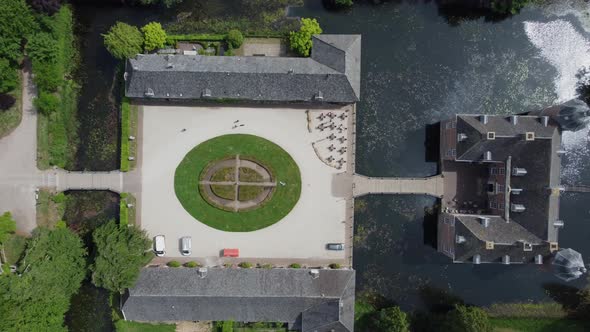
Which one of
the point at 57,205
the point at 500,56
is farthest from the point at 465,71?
the point at 57,205

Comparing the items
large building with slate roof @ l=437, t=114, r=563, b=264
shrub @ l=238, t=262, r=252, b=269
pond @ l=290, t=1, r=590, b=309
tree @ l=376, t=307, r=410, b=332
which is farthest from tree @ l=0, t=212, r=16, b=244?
large building with slate roof @ l=437, t=114, r=563, b=264

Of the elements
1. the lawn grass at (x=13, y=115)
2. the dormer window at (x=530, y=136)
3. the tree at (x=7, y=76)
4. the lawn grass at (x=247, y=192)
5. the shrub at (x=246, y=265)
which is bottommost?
the shrub at (x=246, y=265)

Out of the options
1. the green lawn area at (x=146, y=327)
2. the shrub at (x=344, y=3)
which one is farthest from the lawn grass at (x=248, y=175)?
the shrub at (x=344, y=3)

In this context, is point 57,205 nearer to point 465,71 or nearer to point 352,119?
point 352,119

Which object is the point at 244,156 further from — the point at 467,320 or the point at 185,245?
the point at 467,320

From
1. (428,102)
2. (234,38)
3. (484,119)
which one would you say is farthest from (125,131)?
(484,119)

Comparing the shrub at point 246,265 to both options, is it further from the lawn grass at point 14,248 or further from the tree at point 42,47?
the tree at point 42,47

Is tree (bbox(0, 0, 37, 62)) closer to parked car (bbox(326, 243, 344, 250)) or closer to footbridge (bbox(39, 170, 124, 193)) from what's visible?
footbridge (bbox(39, 170, 124, 193))
